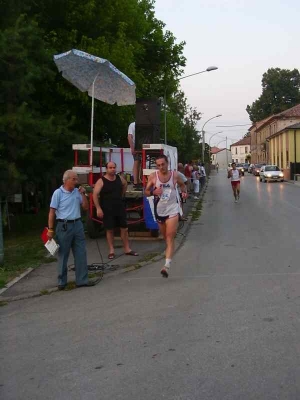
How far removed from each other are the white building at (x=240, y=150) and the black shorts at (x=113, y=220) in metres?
144

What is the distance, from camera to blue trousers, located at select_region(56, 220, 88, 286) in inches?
296

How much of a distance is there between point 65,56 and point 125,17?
8696 millimetres

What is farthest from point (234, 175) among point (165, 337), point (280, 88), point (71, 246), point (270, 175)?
point (280, 88)

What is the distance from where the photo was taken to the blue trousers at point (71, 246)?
752 cm

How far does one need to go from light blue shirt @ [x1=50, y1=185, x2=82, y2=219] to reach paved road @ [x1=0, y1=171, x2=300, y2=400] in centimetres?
109

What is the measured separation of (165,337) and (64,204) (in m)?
2.98

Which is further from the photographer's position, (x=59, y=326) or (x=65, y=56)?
(x=65, y=56)

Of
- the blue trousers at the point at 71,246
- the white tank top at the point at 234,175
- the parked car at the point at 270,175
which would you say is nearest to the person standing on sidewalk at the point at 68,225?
the blue trousers at the point at 71,246

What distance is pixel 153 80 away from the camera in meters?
25.2

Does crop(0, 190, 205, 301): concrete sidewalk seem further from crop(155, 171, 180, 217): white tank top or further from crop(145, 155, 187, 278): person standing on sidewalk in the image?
crop(155, 171, 180, 217): white tank top

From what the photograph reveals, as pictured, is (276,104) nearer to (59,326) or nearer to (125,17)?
(125,17)

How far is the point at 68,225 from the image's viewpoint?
7.52 m

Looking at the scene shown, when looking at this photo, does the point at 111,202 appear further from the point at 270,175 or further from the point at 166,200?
the point at 270,175

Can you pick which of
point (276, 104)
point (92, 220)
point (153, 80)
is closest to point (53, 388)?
point (92, 220)
